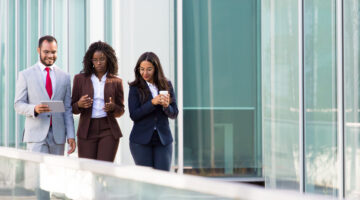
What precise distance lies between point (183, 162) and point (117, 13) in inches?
91.1

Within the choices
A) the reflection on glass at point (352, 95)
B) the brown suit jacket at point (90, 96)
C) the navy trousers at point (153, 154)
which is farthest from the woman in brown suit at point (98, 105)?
the reflection on glass at point (352, 95)

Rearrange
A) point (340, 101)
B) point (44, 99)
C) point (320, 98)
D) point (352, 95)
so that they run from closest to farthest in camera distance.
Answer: point (44, 99) → point (352, 95) → point (340, 101) → point (320, 98)

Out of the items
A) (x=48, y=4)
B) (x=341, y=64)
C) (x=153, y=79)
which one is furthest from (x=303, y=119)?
(x=48, y=4)

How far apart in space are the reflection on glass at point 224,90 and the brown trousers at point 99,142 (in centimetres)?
343

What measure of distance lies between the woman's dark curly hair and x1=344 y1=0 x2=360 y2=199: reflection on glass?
2.76 m

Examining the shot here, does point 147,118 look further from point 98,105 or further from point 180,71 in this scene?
point 180,71

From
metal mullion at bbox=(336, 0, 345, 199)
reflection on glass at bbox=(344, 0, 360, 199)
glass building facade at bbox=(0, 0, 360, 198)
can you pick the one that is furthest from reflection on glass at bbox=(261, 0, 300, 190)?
reflection on glass at bbox=(344, 0, 360, 199)

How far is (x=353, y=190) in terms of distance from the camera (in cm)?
676

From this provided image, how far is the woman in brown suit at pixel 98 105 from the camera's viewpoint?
17.4 feet

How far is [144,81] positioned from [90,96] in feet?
1.63

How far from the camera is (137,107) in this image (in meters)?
5.25

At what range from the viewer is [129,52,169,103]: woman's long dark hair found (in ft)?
17.1

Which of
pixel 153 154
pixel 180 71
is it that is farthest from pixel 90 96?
pixel 180 71

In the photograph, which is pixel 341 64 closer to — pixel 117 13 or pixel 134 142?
pixel 134 142
